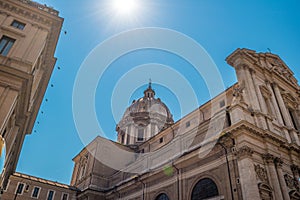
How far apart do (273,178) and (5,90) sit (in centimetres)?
1812

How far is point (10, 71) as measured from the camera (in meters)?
13.9

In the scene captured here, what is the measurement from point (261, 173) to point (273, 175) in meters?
1.11

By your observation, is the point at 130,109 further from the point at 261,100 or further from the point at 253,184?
the point at 253,184

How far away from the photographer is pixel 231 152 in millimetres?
16328

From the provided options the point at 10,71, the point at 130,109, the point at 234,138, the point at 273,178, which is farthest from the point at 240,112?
the point at 130,109

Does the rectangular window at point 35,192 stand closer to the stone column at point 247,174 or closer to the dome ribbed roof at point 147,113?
the dome ribbed roof at point 147,113

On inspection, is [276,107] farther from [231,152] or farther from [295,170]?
[231,152]

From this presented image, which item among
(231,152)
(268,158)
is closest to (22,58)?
(231,152)

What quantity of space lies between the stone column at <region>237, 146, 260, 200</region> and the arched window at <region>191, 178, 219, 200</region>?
256 cm

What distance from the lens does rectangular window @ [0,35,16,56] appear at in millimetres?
15884

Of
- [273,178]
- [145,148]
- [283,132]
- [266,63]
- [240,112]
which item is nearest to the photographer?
[273,178]

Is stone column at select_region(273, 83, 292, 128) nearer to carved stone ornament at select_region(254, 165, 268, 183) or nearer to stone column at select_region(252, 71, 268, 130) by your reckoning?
stone column at select_region(252, 71, 268, 130)

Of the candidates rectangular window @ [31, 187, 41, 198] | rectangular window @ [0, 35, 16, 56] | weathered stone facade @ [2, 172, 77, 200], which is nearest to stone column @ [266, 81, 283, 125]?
rectangular window @ [0, 35, 16, 56]

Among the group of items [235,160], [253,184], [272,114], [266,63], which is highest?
[266,63]
